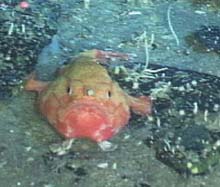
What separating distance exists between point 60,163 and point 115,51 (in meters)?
1.15

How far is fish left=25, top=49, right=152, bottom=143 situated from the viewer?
10.6ft

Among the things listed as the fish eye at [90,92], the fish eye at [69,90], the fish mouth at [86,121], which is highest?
the fish eye at [90,92]

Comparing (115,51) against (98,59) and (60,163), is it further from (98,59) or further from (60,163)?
(60,163)

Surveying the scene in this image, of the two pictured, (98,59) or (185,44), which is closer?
(98,59)

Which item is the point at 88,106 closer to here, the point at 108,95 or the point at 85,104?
the point at 85,104

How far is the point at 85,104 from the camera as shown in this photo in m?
3.22

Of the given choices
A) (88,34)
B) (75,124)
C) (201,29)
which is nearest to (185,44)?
(201,29)

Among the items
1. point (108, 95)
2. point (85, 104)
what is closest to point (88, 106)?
point (85, 104)

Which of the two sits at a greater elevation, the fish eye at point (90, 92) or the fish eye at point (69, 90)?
the fish eye at point (90, 92)

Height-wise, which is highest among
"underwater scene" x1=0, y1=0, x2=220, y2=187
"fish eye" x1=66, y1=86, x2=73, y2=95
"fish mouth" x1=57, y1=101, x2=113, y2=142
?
"fish eye" x1=66, y1=86, x2=73, y2=95

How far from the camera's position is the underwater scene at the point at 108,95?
324 centimetres

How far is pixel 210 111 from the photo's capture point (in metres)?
3.67

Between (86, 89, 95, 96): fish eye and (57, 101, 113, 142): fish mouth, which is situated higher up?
(86, 89, 95, 96): fish eye

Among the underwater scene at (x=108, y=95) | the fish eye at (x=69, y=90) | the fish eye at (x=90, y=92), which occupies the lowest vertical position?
the underwater scene at (x=108, y=95)
